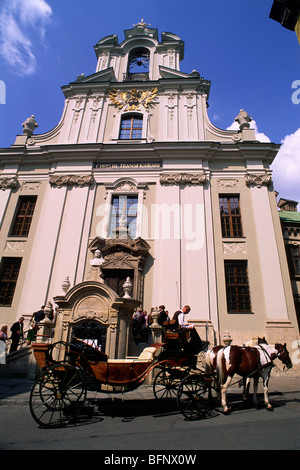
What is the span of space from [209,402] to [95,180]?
12876 millimetres

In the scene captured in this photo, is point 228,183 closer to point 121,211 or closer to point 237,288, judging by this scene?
point 237,288

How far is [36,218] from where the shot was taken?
48.3 ft

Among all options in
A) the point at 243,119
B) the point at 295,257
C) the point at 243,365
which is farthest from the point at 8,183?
the point at 295,257

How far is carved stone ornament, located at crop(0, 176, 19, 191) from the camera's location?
15.6 meters

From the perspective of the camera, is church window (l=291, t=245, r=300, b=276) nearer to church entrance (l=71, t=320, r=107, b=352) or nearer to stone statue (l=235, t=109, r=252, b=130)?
stone statue (l=235, t=109, r=252, b=130)

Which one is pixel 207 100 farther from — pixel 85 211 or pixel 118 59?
pixel 85 211

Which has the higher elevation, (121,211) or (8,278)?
(121,211)

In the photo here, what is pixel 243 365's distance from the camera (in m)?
5.53

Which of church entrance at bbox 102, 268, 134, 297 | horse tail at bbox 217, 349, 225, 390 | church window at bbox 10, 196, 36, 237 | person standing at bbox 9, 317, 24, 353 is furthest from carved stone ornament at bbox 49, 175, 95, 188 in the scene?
horse tail at bbox 217, 349, 225, 390

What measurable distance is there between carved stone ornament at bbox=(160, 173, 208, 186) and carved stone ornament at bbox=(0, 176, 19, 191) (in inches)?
345

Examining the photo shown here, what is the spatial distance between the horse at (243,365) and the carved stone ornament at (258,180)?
10565 mm

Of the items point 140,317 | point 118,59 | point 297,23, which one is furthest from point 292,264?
point 118,59

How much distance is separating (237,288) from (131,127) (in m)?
12.2

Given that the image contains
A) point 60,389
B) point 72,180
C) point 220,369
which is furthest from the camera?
point 72,180
